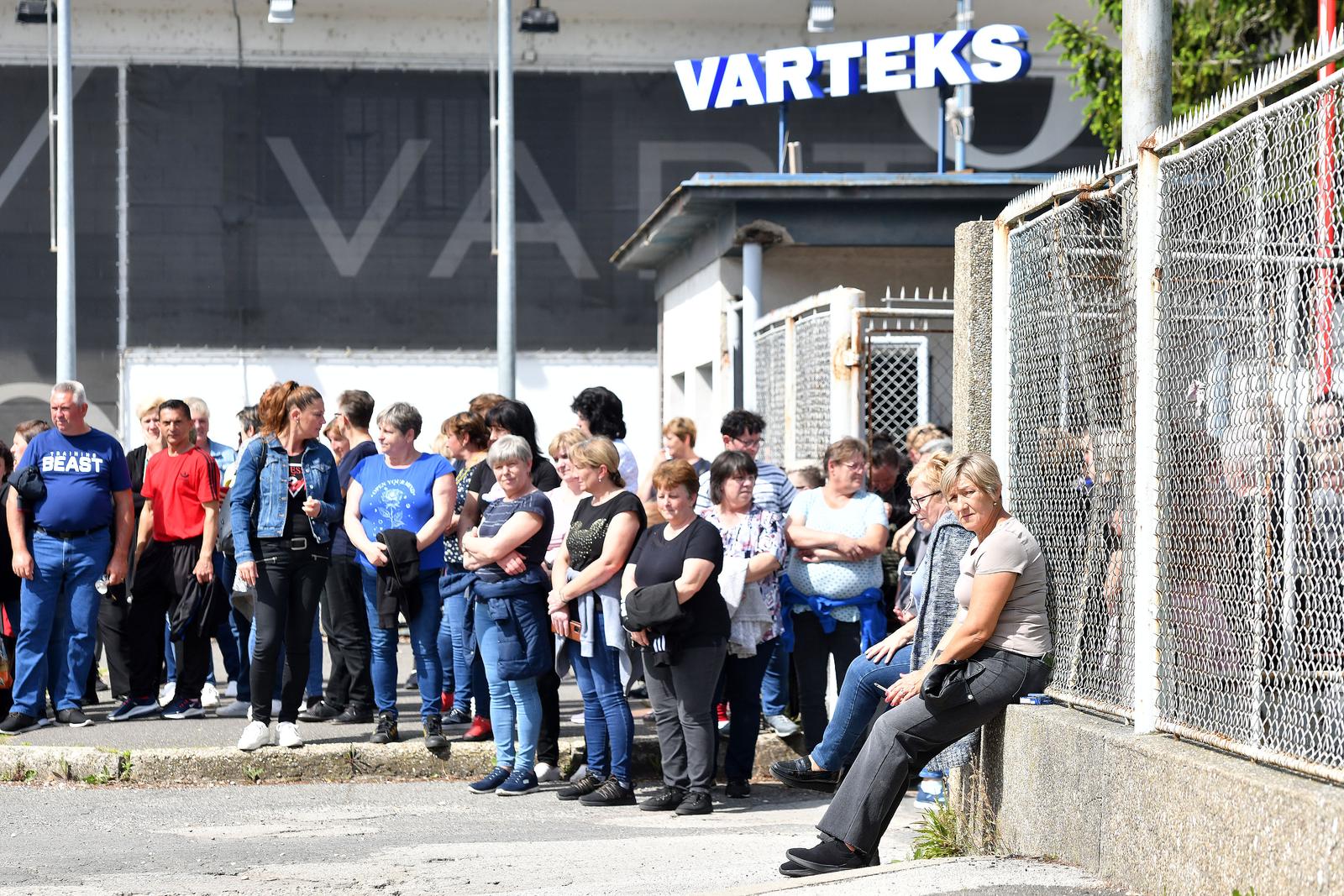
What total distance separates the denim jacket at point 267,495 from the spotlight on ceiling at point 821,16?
1762cm

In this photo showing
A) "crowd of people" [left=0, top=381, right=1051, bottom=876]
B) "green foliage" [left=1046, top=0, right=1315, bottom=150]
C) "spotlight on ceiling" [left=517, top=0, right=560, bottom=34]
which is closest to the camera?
"crowd of people" [left=0, top=381, right=1051, bottom=876]

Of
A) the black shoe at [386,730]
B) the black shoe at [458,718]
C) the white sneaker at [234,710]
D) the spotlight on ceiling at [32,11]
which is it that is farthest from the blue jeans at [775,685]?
the spotlight on ceiling at [32,11]

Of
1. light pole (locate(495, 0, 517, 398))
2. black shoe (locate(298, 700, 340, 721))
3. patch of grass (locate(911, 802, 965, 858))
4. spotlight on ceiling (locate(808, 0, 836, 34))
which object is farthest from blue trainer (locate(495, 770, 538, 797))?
spotlight on ceiling (locate(808, 0, 836, 34))

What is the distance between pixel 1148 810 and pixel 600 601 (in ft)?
11.7

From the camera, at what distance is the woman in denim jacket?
9156mm

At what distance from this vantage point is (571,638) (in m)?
8.58

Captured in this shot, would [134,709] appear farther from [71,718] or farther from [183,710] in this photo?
[71,718]

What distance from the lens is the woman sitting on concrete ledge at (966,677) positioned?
21.0 feet

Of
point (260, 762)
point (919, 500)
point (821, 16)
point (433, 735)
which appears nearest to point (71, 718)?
point (260, 762)

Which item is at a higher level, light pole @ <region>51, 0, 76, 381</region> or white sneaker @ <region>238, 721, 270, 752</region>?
light pole @ <region>51, 0, 76, 381</region>

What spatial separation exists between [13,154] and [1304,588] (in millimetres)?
23419

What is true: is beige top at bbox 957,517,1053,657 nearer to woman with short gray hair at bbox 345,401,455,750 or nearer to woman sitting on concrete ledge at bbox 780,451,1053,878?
woman sitting on concrete ledge at bbox 780,451,1053,878

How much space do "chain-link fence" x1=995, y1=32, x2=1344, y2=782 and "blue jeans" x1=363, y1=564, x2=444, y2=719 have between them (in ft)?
12.3

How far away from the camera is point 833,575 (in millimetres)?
9031
